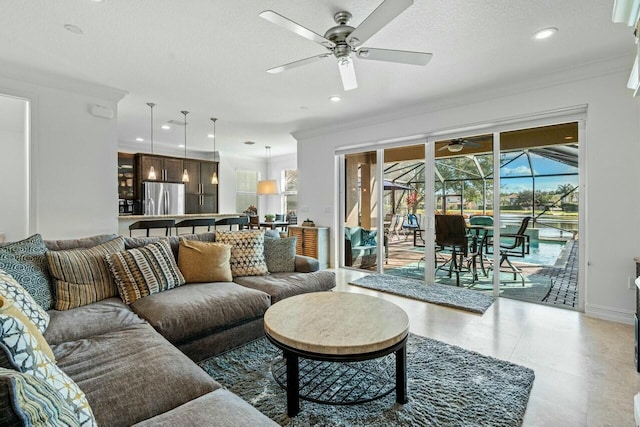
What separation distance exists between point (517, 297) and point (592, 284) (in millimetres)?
800

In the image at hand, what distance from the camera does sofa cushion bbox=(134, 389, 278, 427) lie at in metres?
1.07

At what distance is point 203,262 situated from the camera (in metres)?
2.85

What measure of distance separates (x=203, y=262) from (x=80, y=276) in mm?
894

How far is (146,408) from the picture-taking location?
1.18m

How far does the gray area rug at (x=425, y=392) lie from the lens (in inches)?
66.7

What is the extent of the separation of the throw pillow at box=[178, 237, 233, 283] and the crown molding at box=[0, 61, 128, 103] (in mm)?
2377

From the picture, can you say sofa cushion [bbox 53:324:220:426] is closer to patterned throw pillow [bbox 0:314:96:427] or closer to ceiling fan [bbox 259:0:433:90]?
patterned throw pillow [bbox 0:314:96:427]

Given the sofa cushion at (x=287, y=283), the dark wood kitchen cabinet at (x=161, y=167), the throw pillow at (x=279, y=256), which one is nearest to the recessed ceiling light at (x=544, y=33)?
the sofa cushion at (x=287, y=283)

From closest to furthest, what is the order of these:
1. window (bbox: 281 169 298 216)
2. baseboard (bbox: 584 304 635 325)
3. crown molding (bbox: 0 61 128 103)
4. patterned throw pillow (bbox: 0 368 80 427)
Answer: patterned throw pillow (bbox: 0 368 80 427) < baseboard (bbox: 584 304 635 325) < crown molding (bbox: 0 61 128 103) < window (bbox: 281 169 298 216)

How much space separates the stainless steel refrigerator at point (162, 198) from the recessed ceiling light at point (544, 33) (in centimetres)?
699

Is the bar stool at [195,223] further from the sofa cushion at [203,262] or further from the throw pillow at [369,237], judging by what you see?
the throw pillow at [369,237]

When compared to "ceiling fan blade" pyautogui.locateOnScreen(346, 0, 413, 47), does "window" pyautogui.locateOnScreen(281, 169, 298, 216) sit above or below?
below

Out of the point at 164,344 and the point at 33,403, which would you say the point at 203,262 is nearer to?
the point at 164,344

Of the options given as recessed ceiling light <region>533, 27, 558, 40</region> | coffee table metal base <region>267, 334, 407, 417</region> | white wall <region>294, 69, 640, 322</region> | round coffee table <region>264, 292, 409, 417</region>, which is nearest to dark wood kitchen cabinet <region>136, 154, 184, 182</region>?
round coffee table <region>264, 292, 409, 417</region>
